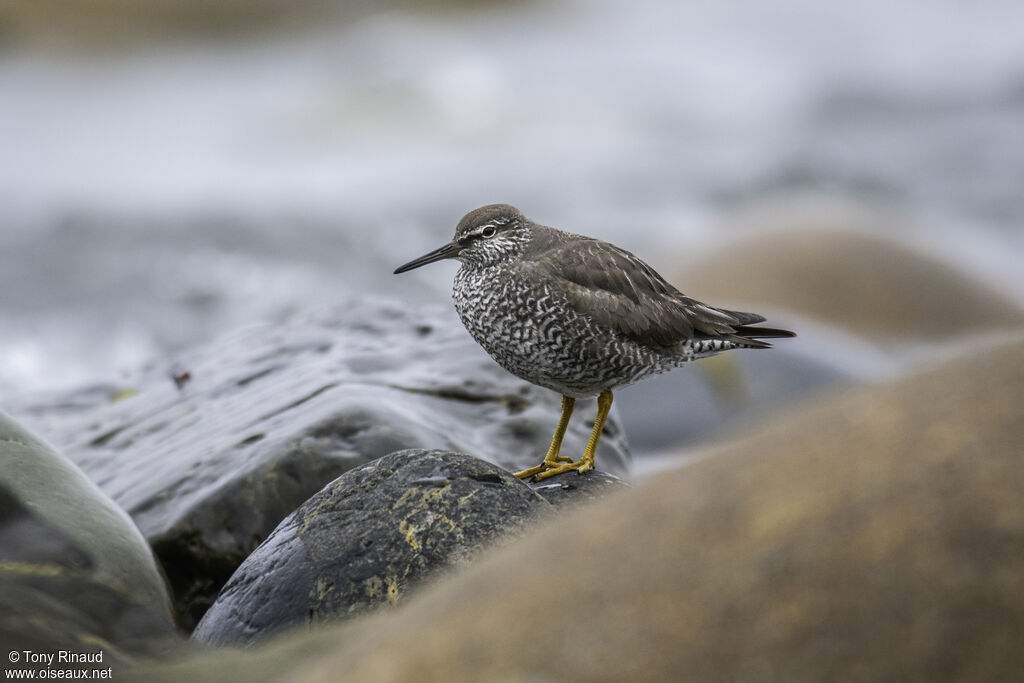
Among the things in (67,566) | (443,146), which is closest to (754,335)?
(67,566)

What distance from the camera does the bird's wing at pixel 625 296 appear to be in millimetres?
5195

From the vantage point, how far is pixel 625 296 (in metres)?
5.33

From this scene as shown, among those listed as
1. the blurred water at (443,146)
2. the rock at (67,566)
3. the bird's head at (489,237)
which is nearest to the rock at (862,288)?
the blurred water at (443,146)

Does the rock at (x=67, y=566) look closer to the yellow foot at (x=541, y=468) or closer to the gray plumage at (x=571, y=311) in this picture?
the yellow foot at (x=541, y=468)

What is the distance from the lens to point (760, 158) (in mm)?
18219

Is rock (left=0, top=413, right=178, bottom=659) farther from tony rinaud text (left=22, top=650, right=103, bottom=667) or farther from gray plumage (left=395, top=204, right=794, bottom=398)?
gray plumage (left=395, top=204, right=794, bottom=398)

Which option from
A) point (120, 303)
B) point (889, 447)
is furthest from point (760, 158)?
point (889, 447)

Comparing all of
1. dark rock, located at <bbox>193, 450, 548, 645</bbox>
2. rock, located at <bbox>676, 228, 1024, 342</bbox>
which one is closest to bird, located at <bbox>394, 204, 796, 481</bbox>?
dark rock, located at <bbox>193, 450, 548, 645</bbox>

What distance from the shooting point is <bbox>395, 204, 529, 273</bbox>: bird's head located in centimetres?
543

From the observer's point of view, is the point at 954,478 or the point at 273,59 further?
the point at 273,59

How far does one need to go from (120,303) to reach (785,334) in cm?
989

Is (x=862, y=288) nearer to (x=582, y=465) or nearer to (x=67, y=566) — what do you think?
(x=582, y=465)

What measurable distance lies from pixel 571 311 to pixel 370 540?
1.63 meters

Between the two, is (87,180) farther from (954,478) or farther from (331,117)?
(954,478)
